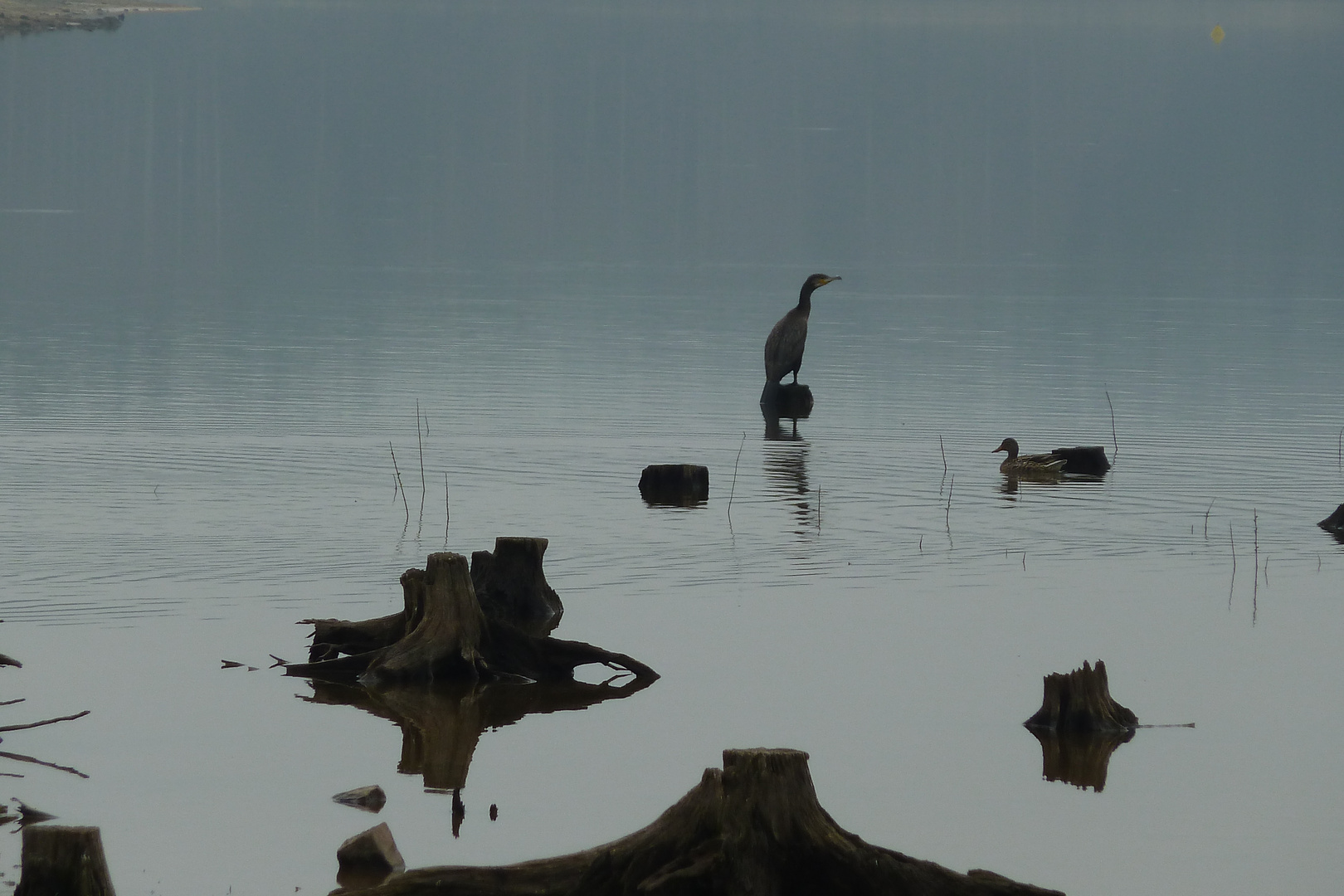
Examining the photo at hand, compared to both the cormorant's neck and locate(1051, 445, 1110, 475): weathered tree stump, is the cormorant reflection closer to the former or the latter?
locate(1051, 445, 1110, 475): weathered tree stump

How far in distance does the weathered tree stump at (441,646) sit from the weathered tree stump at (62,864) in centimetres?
570

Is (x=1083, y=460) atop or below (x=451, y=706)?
A: atop

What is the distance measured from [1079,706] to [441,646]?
13.9 feet

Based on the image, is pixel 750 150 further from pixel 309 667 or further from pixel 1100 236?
pixel 309 667

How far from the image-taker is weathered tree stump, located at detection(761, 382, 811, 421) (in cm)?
3503

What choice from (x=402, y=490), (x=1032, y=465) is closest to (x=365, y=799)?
(x=402, y=490)

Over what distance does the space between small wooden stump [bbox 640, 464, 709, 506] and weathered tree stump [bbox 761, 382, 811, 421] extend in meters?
9.63

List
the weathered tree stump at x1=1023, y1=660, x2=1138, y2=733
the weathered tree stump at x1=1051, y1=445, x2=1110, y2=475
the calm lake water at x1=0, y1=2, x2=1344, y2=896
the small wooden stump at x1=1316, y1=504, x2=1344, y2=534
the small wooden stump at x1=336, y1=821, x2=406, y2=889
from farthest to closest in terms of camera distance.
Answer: the weathered tree stump at x1=1051, y1=445, x2=1110, y2=475, the small wooden stump at x1=1316, y1=504, x2=1344, y2=534, the weathered tree stump at x1=1023, y1=660, x2=1138, y2=733, the calm lake water at x1=0, y1=2, x2=1344, y2=896, the small wooden stump at x1=336, y1=821, x2=406, y2=889

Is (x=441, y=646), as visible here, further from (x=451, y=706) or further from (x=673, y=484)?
(x=673, y=484)

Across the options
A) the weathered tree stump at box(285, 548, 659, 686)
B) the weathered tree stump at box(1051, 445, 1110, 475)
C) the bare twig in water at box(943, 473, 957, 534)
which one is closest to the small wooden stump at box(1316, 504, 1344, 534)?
the bare twig in water at box(943, 473, 957, 534)

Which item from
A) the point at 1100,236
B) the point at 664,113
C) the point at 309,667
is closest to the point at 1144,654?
the point at 309,667

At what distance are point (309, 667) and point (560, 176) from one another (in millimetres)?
106500

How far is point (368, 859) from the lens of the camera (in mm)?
11094

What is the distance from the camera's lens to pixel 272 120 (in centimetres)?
15162
